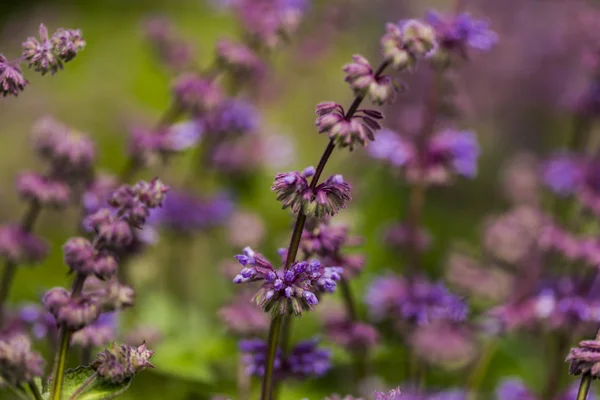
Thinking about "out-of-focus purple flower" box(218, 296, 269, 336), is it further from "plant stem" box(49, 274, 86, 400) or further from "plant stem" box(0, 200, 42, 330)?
"plant stem" box(49, 274, 86, 400)

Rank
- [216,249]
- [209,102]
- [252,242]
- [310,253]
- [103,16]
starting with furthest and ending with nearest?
[103,16], [216,249], [252,242], [209,102], [310,253]

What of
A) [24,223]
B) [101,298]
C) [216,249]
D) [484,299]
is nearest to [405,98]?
[216,249]

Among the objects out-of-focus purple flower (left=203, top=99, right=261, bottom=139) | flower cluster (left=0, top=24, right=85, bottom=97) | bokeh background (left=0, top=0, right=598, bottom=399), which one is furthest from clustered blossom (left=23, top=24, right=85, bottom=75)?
out-of-focus purple flower (left=203, top=99, right=261, bottom=139)

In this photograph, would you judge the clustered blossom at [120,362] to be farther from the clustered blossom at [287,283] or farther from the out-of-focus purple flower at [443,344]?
the out-of-focus purple flower at [443,344]

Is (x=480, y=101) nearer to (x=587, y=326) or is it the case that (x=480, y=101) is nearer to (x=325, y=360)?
(x=587, y=326)

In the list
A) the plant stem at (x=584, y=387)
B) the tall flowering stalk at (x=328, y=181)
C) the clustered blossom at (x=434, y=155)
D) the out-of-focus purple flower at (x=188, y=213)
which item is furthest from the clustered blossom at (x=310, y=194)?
the out-of-focus purple flower at (x=188, y=213)

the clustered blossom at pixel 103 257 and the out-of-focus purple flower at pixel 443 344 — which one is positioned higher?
the out-of-focus purple flower at pixel 443 344
